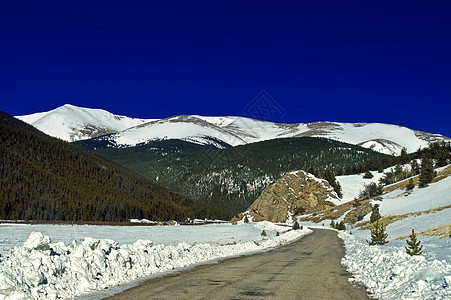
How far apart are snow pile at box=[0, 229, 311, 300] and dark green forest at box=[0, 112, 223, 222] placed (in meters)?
88.3

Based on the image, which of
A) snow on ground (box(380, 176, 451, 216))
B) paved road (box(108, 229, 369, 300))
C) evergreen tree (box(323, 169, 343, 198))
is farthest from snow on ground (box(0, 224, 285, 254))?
evergreen tree (box(323, 169, 343, 198))

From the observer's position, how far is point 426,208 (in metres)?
50.9

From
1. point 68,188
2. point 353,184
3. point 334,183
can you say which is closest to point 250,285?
point 334,183

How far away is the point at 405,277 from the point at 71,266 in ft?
35.1

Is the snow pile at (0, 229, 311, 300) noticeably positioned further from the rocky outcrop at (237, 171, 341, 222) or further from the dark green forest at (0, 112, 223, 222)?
the rocky outcrop at (237, 171, 341, 222)

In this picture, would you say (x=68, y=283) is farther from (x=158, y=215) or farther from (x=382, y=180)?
(x=158, y=215)

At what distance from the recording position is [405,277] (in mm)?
12242

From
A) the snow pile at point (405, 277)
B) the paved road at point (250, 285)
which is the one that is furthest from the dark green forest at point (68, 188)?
the snow pile at point (405, 277)

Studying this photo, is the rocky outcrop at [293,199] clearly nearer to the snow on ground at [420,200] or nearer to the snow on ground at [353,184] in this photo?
the snow on ground at [353,184]

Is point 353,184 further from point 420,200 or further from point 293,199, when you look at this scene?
point 420,200

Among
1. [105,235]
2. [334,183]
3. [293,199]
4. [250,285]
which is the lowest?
[105,235]

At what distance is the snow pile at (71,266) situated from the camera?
10.4 meters

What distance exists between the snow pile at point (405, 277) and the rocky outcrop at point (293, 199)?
339 feet

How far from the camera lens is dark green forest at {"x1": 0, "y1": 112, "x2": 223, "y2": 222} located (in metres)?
107
